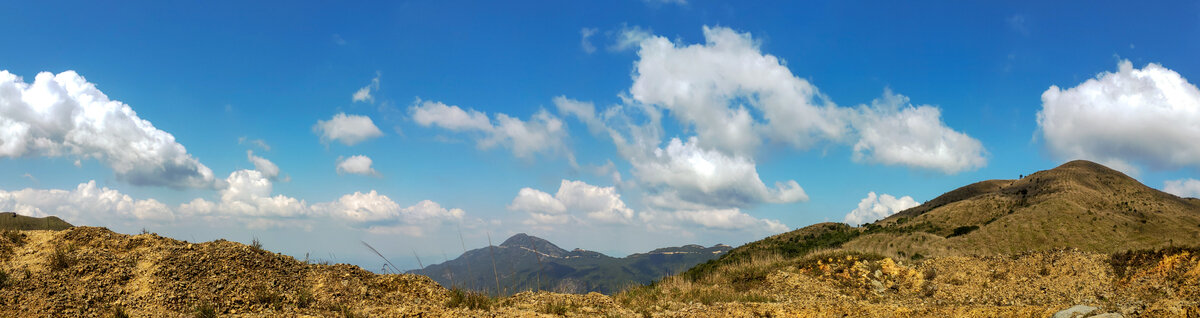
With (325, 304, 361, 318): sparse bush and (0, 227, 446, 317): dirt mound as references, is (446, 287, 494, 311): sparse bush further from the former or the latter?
(325, 304, 361, 318): sparse bush

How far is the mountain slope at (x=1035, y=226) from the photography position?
47.3 m

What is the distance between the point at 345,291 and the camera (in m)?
10.8

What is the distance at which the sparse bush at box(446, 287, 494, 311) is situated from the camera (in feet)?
34.9

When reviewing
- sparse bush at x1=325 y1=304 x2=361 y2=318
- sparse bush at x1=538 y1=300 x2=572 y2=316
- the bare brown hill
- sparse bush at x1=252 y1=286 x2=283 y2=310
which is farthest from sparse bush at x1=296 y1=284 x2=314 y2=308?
the bare brown hill

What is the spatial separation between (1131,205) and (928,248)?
3728cm

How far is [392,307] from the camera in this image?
9.99 m

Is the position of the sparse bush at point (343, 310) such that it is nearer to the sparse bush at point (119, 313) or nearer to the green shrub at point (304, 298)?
the green shrub at point (304, 298)

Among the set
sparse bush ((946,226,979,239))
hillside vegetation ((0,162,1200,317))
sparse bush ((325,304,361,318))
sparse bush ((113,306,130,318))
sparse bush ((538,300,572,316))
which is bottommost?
sparse bush ((113,306,130,318))

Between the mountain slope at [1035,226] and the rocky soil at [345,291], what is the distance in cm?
2348

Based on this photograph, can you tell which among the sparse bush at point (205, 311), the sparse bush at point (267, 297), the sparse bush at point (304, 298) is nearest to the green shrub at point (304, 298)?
the sparse bush at point (304, 298)

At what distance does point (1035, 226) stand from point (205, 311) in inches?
2603

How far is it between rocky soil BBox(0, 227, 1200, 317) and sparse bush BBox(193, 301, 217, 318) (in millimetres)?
33

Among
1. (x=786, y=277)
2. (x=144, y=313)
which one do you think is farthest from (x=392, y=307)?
(x=786, y=277)

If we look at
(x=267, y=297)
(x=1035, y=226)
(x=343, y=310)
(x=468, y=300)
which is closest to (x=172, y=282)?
(x=267, y=297)
